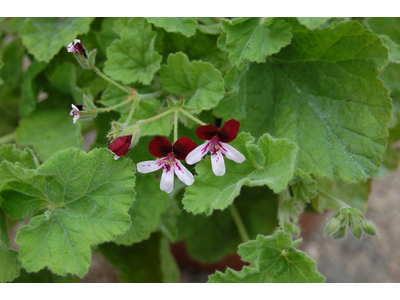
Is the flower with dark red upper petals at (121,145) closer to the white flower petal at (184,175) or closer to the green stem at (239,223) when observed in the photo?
the white flower petal at (184,175)

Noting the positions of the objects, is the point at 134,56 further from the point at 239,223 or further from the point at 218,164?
the point at 239,223

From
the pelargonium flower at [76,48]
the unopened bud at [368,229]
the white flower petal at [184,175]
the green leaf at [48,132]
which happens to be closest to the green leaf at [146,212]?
the green leaf at [48,132]

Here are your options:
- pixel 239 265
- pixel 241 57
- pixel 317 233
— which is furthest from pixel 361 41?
pixel 317 233

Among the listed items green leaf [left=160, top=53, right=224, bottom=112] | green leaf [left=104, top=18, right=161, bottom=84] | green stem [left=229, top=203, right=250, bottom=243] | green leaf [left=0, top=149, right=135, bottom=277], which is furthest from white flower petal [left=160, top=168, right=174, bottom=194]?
green stem [left=229, top=203, right=250, bottom=243]

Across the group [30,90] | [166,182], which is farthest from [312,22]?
[30,90]

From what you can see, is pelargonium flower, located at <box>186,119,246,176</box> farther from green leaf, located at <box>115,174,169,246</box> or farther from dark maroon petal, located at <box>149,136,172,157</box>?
green leaf, located at <box>115,174,169,246</box>
